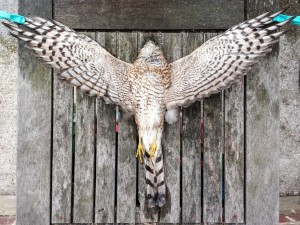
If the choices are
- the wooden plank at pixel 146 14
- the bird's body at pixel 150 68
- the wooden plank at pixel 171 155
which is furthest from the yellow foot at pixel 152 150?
the wooden plank at pixel 146 14

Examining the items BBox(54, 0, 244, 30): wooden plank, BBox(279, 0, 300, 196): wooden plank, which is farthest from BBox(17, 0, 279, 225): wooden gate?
BBox(279, 0, 300, 196): wooden plank

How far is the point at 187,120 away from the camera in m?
3.46

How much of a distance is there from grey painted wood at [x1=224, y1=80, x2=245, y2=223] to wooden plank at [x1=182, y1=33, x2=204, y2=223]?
21 centimetres

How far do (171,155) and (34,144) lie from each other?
103 cm

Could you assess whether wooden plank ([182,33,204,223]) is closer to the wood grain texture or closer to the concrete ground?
the wood grain texture

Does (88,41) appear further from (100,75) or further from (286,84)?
(286,84)

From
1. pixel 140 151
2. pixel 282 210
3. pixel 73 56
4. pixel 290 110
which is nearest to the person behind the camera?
pixel 73 56

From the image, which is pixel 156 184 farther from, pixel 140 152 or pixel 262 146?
pixel 262 146

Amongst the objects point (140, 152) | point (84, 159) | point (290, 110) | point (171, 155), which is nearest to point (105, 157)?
point (84, 159)

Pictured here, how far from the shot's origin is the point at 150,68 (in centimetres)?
330

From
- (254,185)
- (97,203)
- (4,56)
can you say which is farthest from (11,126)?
(254,185)

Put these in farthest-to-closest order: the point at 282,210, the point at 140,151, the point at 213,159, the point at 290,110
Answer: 1. the point at 290,110
2. the point at 282,210
3. the point at 213,159
4. the point at 140,151

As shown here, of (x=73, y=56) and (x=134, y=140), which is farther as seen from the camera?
(x=134, y=140)

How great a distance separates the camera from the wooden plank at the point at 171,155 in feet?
11.3
